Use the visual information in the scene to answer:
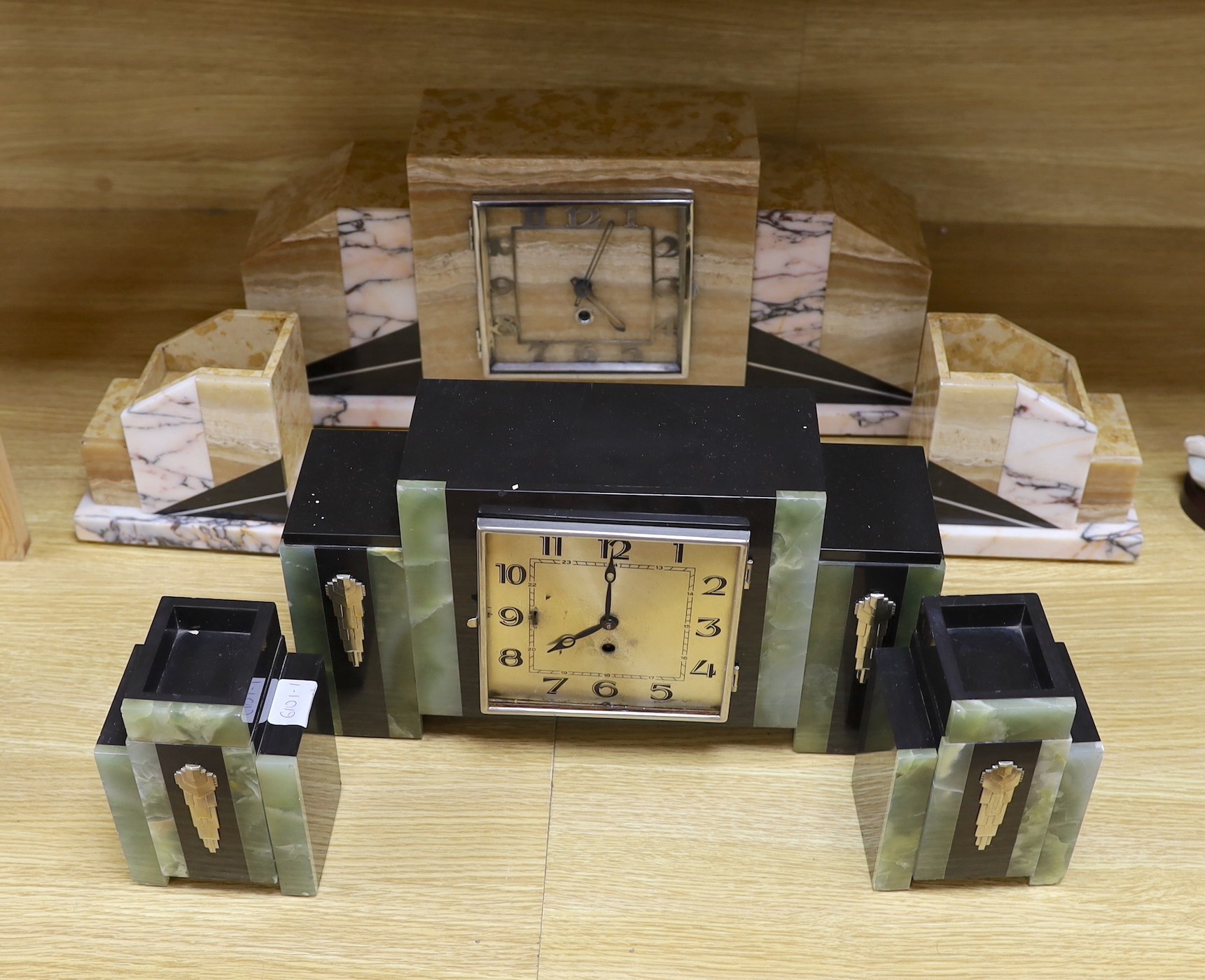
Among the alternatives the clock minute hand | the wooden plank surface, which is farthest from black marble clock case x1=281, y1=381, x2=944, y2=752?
the wooden plank surface

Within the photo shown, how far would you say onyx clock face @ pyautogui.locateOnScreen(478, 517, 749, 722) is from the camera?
1.50 meters

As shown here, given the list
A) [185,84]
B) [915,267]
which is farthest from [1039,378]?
[185,84]

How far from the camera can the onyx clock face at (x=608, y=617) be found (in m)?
1.50

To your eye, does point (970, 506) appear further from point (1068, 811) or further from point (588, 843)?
point (588, 843)

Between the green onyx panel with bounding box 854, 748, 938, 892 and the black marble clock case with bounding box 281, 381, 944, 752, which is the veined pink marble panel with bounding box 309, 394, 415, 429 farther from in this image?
the green onyx panel with bounding box 854, 748, 938, 892

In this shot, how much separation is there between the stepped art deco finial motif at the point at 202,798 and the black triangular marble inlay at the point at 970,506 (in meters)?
1.06

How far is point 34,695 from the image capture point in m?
1.76

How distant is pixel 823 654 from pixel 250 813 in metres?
0.68

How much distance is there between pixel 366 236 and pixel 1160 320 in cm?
136

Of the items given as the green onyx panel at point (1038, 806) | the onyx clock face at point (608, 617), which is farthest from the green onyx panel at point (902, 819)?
the onyx clock face at point (608, 617)

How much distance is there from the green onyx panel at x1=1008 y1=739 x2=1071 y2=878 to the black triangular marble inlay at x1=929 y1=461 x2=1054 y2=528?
555 millimetres

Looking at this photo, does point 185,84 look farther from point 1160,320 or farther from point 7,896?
point 1160,320

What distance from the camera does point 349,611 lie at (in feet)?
5.27

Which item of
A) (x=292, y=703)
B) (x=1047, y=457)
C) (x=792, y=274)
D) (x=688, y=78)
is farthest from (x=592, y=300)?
(x=292, y=703)
